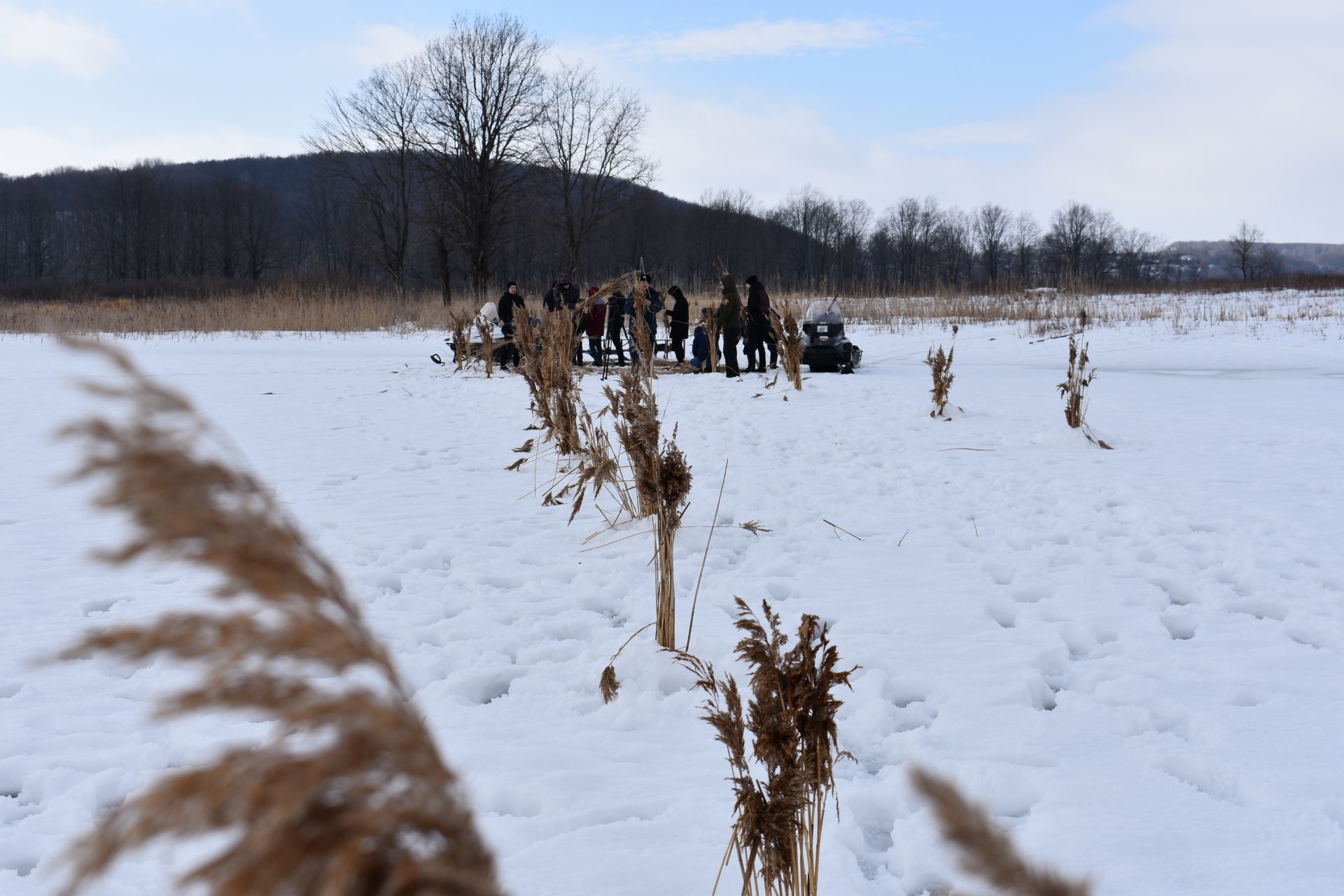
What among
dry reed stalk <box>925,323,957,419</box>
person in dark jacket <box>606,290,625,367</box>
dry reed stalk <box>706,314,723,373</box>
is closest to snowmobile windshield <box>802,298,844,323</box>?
dry reed stalk <box>706,314,723,373</box>

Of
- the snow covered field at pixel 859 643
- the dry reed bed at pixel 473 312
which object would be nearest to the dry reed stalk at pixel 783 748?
the snow covered field at pixel 859 643

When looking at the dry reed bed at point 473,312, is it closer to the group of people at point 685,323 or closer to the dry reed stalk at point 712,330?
the group of people at point 685,323

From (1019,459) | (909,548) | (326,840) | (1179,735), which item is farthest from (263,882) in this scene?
(1019,459)

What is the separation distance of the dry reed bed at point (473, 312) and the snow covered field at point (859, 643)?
1412 centimetres

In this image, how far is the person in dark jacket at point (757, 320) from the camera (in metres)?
13.1

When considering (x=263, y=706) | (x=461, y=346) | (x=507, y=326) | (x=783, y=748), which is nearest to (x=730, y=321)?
(x=507, y=326)

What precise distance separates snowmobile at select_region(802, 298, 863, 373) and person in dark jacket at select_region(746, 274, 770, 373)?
649 mm

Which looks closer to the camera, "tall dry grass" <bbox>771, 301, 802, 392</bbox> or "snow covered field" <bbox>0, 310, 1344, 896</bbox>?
"snow covered field" <bbox>0, 310, 1344, 896</bbox>

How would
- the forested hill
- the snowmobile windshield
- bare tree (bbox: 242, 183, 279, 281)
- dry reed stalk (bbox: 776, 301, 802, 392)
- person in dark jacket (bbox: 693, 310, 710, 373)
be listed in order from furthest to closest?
1. bare tree (bbox: 242, 183, 279, 281)
2. the forested hill
3. person in dark jacket (bbox: 693, 310, 710, 373)
4. the snowmobile windshield
5. dry reed stalk (bbox: 776, 301, 802, 392)

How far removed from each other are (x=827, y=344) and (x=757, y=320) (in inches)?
47.4

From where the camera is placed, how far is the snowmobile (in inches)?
535

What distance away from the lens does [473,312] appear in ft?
72.0

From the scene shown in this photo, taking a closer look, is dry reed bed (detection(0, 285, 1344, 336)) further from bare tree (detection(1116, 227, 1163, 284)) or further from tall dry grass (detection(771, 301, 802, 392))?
bare tree (detection(1116, 227, 1163, 284))

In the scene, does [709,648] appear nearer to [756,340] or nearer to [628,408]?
[628,408]
